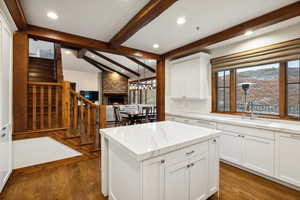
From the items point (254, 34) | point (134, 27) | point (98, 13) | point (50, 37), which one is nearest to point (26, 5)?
point (50, 37)

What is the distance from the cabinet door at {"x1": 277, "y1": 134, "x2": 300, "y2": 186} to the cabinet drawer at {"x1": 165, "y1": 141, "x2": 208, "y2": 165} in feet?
4.45

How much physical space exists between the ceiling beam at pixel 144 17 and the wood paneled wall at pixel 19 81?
1.61 meters

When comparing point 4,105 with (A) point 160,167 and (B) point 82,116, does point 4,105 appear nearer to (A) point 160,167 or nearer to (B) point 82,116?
(B) point 82,116

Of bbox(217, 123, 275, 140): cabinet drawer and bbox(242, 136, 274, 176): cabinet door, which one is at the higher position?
bbox(217, 123, 275, 140): cabinet drawer

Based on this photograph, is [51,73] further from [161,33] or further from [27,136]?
[161,33]

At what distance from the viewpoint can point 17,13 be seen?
1.95 meters

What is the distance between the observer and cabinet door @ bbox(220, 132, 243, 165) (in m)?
2.49

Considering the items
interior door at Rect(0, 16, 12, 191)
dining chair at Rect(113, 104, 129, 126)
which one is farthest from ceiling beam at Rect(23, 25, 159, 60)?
dining chair at Rect(113, 104, 129, 126)

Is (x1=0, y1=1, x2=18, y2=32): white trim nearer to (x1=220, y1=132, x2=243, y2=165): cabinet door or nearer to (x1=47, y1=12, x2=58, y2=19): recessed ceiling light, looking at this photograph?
(x1=47, y1=12, x2=58, y2=19): recessed ceiling light

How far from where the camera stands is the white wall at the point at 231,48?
2428 millimetres

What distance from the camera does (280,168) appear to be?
6.76ft

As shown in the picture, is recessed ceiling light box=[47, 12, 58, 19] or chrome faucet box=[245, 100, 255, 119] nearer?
recessed ceiling light box=[47, 12, 58, 19]

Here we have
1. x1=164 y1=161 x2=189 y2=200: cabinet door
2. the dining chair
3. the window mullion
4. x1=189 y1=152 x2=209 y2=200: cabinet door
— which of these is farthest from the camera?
the dining chair

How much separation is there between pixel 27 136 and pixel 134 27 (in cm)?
260
